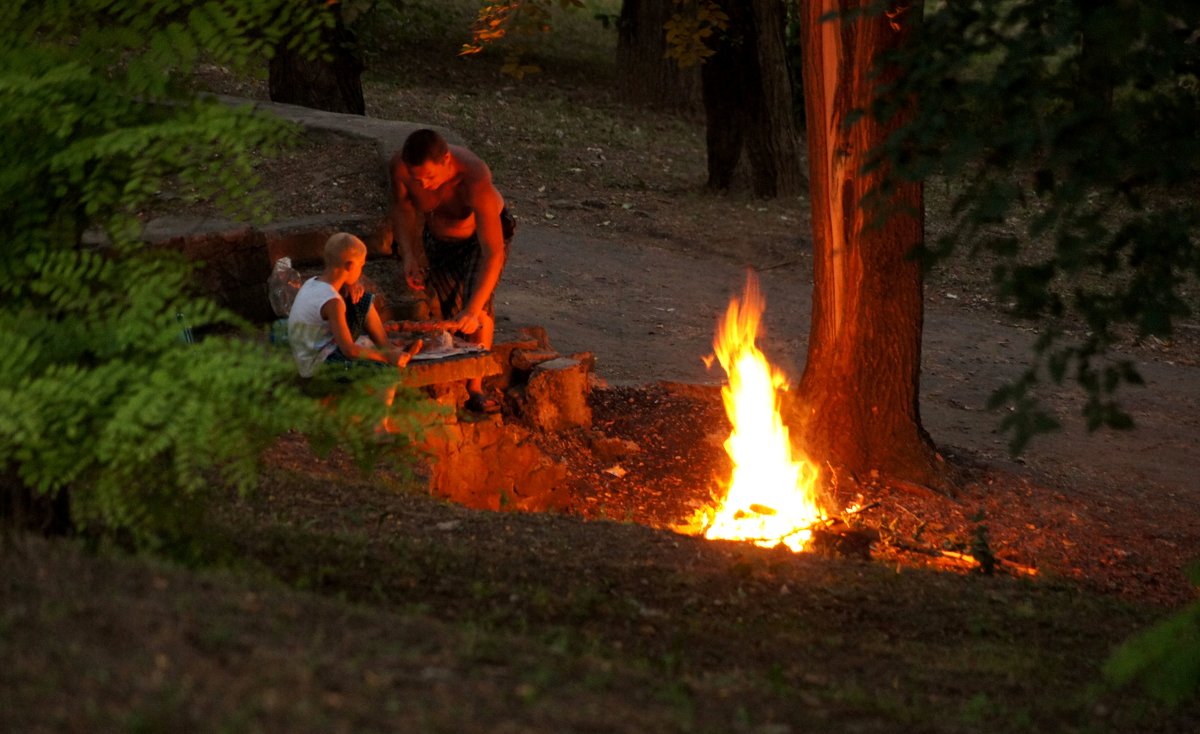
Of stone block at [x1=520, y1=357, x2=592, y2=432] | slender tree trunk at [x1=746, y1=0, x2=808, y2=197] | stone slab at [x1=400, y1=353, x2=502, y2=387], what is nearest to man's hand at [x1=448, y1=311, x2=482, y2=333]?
stone slab at [x1=400, y1=353, x2=502, y2=387]

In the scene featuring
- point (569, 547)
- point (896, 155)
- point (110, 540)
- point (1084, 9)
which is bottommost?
point (569, 547)

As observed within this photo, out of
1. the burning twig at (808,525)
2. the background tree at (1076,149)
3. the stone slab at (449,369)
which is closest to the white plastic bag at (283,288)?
the stone slab at (449,369)

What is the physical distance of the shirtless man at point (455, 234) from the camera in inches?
324

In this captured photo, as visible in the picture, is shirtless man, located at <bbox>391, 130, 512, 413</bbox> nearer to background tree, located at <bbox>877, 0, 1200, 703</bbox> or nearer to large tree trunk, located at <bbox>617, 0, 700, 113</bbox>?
background tree, located at <bbox>877, 0, 1200, 703</bbox>

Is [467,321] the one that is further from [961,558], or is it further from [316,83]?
[316,83]

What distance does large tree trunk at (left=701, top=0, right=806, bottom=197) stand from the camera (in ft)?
53.0

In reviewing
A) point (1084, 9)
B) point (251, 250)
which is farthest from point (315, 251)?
point (1084, 9)

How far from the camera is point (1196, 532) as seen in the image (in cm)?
826

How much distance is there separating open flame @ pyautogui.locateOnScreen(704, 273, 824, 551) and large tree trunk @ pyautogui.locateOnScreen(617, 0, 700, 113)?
1379cm

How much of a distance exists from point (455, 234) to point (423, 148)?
82 centimetres

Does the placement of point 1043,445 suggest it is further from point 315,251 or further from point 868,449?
point 315,251

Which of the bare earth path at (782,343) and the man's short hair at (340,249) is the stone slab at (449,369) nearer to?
the man's short hair at (340,249)

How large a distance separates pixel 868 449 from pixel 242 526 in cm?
422

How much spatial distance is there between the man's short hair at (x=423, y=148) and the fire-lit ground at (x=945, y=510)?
77.4 inches
